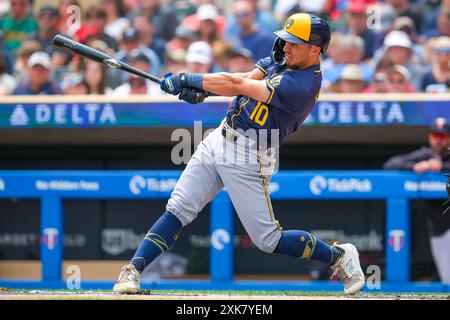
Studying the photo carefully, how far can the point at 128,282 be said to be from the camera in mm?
4840

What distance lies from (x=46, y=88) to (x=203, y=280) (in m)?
2.28

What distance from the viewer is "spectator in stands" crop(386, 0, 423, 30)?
854 cm

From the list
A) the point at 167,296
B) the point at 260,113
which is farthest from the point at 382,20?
the point at 167,296

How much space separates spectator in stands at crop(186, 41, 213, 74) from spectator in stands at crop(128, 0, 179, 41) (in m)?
0.59

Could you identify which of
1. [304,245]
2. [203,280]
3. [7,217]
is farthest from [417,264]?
[7,217]

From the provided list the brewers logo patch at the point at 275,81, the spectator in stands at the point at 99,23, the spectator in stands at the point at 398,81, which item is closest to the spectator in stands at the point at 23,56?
the spectator in stands at the point at 99,23

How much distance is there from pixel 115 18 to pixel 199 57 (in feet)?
5.15

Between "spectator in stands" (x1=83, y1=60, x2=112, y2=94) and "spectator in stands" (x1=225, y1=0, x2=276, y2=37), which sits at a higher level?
"spectator in stands" (x1=225, y1=0, x2=276, y2=37)

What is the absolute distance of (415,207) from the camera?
7.08 metres

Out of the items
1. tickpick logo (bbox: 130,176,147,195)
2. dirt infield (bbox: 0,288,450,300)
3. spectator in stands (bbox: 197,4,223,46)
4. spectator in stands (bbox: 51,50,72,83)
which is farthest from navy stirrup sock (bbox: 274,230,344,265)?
spectator in stands (bbox: 51,50,72,83)

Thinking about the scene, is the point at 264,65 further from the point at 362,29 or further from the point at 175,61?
the point at 362,29

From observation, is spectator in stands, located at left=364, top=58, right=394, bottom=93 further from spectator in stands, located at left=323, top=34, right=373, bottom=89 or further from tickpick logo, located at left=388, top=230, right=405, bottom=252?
tickpick logo, located at left=388, top=230, right=405, bottom=252

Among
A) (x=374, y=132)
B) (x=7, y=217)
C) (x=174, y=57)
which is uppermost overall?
(x=174, y=57)

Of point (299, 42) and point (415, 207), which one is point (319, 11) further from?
point (299, 42)
